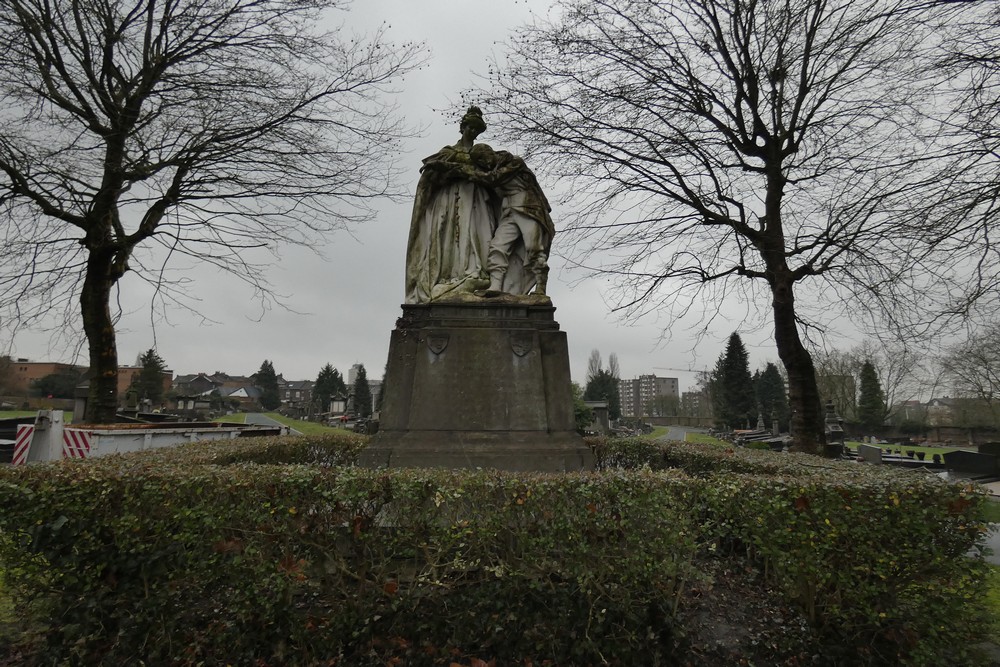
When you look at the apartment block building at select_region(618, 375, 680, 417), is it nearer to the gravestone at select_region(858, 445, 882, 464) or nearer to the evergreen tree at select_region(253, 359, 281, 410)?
the evergreen tree at select_region(253, 359, 281, 410)

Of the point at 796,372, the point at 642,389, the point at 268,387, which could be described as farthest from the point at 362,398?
the point at 642,389

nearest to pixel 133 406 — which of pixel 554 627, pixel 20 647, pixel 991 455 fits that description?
pixel 20 647

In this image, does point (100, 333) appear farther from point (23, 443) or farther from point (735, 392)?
point (735, 392)

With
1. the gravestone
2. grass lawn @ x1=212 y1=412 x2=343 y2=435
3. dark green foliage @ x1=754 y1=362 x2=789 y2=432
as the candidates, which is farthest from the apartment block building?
the gravestone

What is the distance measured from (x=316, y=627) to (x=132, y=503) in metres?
→ 1.34

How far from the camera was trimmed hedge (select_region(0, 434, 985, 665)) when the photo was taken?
3.12 m

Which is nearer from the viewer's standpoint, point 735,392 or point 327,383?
point 735,392

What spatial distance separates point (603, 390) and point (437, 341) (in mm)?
63522

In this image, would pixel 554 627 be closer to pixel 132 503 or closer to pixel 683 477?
pixel 683 477

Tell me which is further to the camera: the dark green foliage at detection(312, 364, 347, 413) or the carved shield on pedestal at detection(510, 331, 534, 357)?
the dark green foliage at detection(312, 364, 347, 413)

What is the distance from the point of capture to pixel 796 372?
1033 cm

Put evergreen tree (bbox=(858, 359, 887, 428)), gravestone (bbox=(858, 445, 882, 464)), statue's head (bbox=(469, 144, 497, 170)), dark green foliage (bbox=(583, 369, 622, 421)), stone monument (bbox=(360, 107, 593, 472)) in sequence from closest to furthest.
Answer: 1. stone monument (bbox=(360, 107, 593, 472))
2. statue's head (bbox=(469, 144, 497, 170))
3. gravestone (bbox=(858, 445, 882, 464))
4. evergreen tree (bbox=(858, 359, 887, 428))
5. dark green foliage (bbox=(583, 369, 622, 421))

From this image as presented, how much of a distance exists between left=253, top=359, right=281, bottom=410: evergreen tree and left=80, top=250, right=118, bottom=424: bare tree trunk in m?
77.4

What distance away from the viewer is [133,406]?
34.6m
